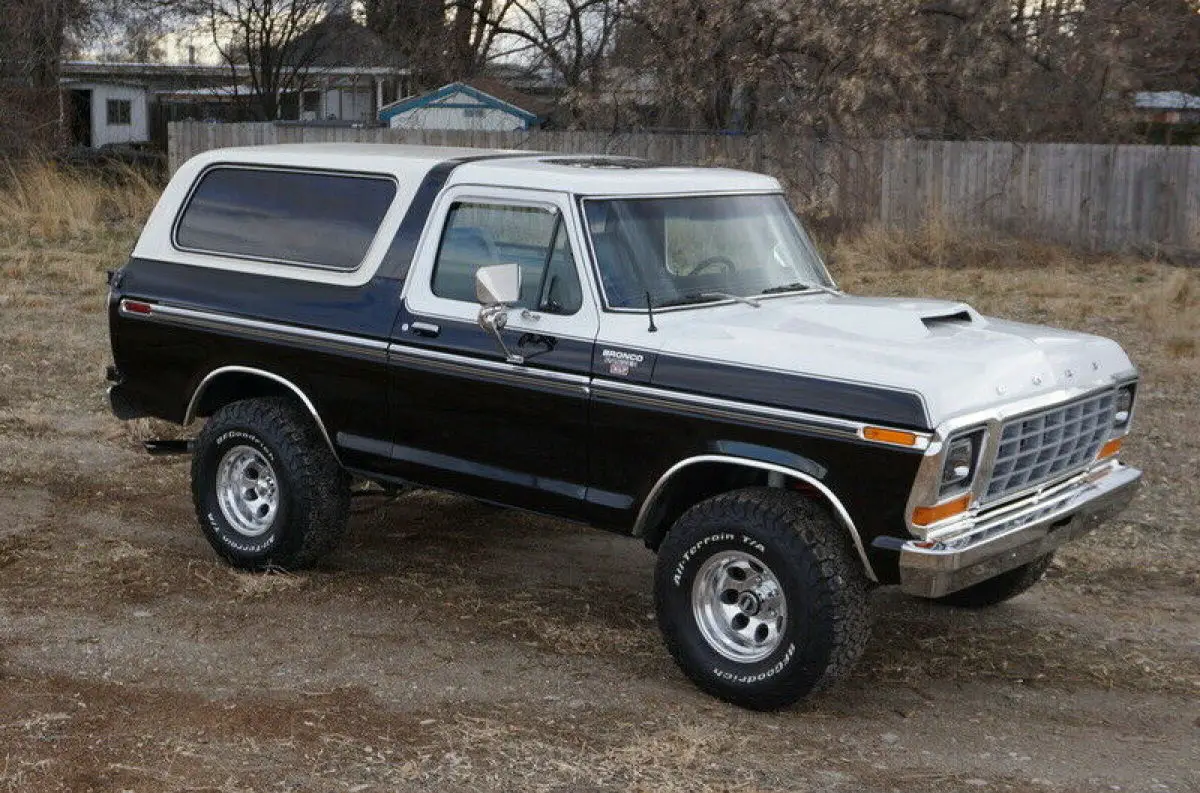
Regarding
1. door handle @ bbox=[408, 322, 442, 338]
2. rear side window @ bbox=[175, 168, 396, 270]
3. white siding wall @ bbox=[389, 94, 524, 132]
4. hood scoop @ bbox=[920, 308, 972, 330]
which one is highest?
white siding wall @ bbox=[389, 94, 524, 132]

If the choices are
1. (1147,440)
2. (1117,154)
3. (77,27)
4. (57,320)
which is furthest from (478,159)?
(77,27)

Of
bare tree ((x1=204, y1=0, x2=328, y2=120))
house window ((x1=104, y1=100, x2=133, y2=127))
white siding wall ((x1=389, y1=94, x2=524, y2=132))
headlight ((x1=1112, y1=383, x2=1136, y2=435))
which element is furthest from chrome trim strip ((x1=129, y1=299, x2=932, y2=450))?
house window ((x1=104, y1=100, x2=133, y2=127))

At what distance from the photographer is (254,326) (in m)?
7.09

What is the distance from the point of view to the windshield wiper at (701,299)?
245 inches

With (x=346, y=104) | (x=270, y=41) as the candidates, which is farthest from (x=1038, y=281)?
(x=346, y=104)

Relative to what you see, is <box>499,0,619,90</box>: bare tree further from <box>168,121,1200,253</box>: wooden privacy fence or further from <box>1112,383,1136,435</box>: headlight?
<box>1112,383,1136,435</box>: headlight

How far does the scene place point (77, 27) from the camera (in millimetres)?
30734

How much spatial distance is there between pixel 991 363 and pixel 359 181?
9.82 ft

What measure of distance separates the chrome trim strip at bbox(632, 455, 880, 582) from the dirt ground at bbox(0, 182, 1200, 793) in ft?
2.20

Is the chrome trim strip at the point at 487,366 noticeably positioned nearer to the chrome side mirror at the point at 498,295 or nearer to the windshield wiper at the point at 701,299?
the chrome side mirror at the point at 498,295

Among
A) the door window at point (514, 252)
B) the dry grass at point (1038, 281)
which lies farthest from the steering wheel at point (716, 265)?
the dry grass at point (1038, 281)

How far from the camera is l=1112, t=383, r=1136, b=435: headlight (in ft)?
21.2

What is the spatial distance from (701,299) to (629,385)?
22.9 inches

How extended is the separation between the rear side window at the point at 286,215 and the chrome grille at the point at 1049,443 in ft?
9.50
